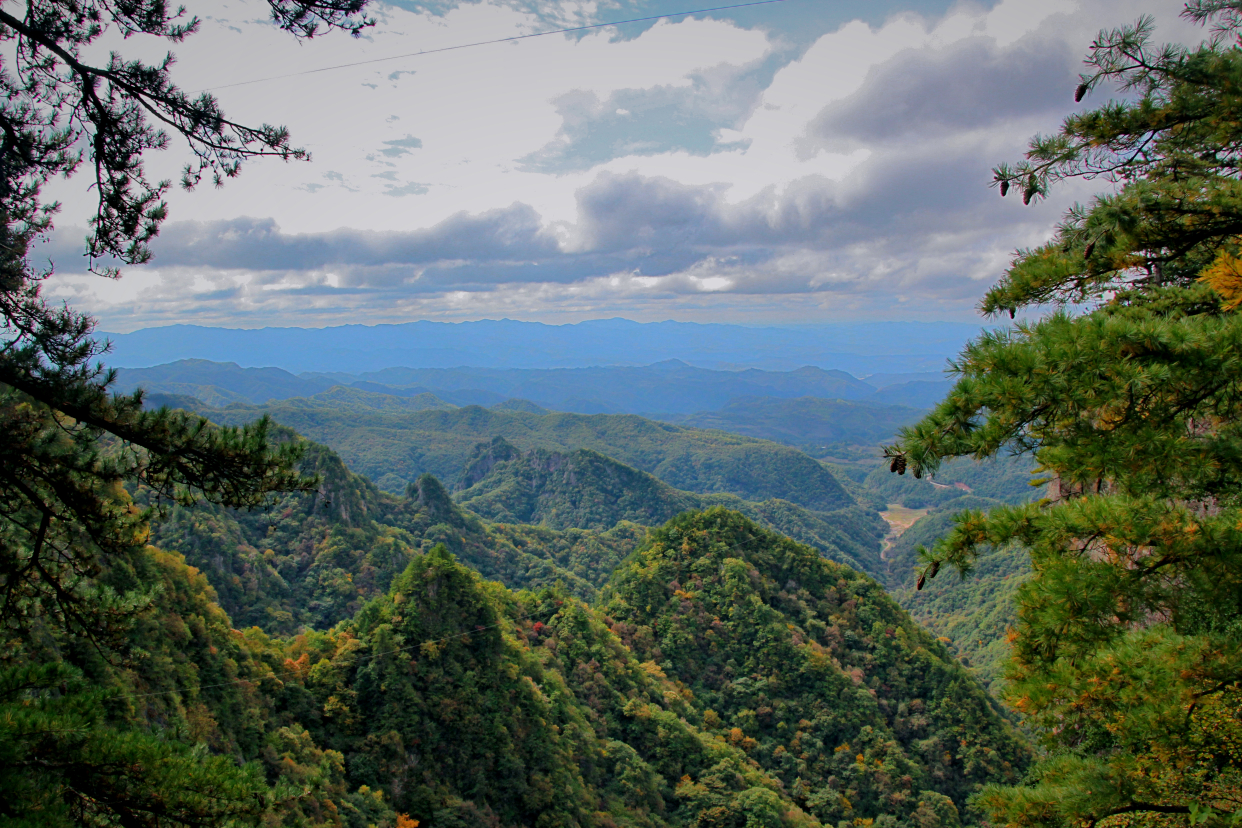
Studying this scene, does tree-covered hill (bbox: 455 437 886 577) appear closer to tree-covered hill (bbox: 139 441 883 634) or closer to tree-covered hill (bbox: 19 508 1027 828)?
tree-covered hill (bbox: 139 441 883 634)

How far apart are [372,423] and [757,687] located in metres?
178

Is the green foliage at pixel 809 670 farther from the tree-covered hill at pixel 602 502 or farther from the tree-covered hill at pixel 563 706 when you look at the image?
the tree-covered hill at pixel 602 502

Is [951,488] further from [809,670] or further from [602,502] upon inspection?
[809,670]

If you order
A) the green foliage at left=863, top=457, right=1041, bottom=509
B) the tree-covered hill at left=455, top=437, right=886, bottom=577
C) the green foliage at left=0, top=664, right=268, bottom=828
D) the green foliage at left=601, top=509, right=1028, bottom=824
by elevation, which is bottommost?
the green foliage at left=863, top=457, right=1041, bottom=509

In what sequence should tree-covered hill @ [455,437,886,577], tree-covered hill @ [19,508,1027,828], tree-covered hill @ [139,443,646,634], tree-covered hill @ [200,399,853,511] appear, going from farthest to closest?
tree-covered hill @ [200,399,853,511] < tree-covered hill @ [455,437,886,577] < tree-covered hill @ [139,443,646,634] < tree-covered hill @ [19,508,1027,828]

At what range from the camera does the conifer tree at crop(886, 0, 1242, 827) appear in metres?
A: 3.47

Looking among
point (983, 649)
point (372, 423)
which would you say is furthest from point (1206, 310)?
point (372, 423)

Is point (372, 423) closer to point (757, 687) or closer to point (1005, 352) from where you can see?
point (757, 687)

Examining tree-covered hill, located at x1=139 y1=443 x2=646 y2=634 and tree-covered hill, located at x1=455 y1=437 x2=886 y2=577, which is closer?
tree-covered hill, located at x1=139 y1=443 x2=646 y2=634

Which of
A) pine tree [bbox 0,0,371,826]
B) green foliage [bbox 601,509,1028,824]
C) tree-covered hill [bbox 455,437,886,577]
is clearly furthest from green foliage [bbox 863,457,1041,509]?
pine tree [bbox 0,0,371,826]

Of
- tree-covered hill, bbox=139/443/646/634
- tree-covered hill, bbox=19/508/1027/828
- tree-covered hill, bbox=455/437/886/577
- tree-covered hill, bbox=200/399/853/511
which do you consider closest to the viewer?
tree-covered hill, bbox=19/508/1027/828

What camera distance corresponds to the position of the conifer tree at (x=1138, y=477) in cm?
347

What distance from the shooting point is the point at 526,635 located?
104 feet

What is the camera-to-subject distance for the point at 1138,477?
12.3 feet
